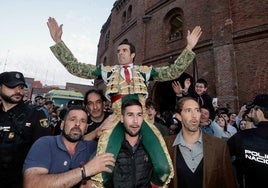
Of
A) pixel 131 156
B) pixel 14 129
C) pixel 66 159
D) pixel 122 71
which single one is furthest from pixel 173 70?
pixel 14 129

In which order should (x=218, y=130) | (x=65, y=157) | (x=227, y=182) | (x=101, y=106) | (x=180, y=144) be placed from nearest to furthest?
(x=65, y=157) < (x=227, y=182) < (x=180, y=144) < (x=101, y=106) < (x=218, y=130)

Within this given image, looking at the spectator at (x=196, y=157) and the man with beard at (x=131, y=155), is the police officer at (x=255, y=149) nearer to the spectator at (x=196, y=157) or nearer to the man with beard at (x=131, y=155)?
the spectator at (x=196, y=157)

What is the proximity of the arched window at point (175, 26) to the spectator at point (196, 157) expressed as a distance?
1101 centimetres

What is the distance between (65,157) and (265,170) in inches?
98.1

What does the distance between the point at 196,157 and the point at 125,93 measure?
1.32 m

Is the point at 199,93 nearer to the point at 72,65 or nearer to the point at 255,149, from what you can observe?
the point at 255,149

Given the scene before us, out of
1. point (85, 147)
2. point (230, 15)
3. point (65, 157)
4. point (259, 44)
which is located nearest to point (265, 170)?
point (85, 147)

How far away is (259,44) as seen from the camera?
32.0ft

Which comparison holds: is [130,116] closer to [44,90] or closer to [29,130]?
[29,130]

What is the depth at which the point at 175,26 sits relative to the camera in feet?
46.1

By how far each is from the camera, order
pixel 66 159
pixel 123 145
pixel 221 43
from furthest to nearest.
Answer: pixel 221 43, pixel 123 145, pixel 66 159

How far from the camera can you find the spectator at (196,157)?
2836mm

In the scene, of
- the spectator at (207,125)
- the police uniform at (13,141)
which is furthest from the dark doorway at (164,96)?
the police uniform at (13,141)

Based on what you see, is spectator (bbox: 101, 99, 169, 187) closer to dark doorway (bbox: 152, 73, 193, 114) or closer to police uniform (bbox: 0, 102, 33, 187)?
police uniform (bbox: 0, 102, 33, 187)
